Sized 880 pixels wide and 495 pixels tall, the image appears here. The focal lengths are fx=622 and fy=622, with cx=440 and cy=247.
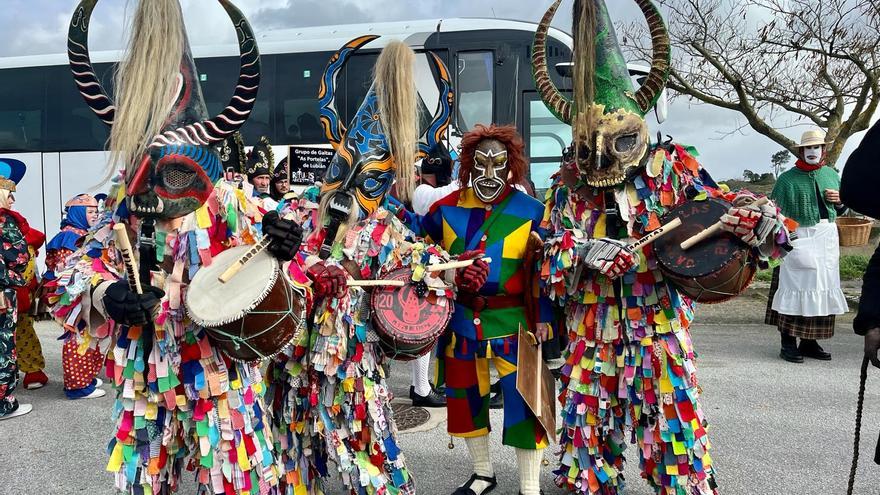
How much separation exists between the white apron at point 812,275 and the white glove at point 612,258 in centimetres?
405

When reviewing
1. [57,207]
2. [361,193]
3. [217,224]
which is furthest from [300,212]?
[57,207]

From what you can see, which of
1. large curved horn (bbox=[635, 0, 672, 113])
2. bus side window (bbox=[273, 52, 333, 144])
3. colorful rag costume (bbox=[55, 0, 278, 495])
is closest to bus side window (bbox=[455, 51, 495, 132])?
bus side window (bbox=[273, 52, 333, 144])

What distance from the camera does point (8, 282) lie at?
5.05 metres

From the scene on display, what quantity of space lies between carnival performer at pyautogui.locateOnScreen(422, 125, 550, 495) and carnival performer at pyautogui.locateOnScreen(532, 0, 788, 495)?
0.22 metres

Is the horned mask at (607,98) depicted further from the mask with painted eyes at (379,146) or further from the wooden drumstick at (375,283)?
the wooden drumstick at (375,283)

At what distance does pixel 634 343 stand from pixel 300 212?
6.09 feet

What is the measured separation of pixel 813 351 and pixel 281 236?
5899 mm

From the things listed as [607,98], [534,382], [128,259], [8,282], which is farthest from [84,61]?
[8,282]

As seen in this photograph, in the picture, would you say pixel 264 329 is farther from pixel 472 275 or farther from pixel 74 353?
pixel 74 353

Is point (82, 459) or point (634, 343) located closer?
point (634, 343)

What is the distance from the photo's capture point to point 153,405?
253cm

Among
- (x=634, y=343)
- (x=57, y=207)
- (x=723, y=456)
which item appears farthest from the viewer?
(x=57, y=207)

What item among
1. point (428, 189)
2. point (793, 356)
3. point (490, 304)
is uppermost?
point (428, 189)

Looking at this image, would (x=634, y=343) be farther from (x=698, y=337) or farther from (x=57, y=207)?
(x=57, y=207)
